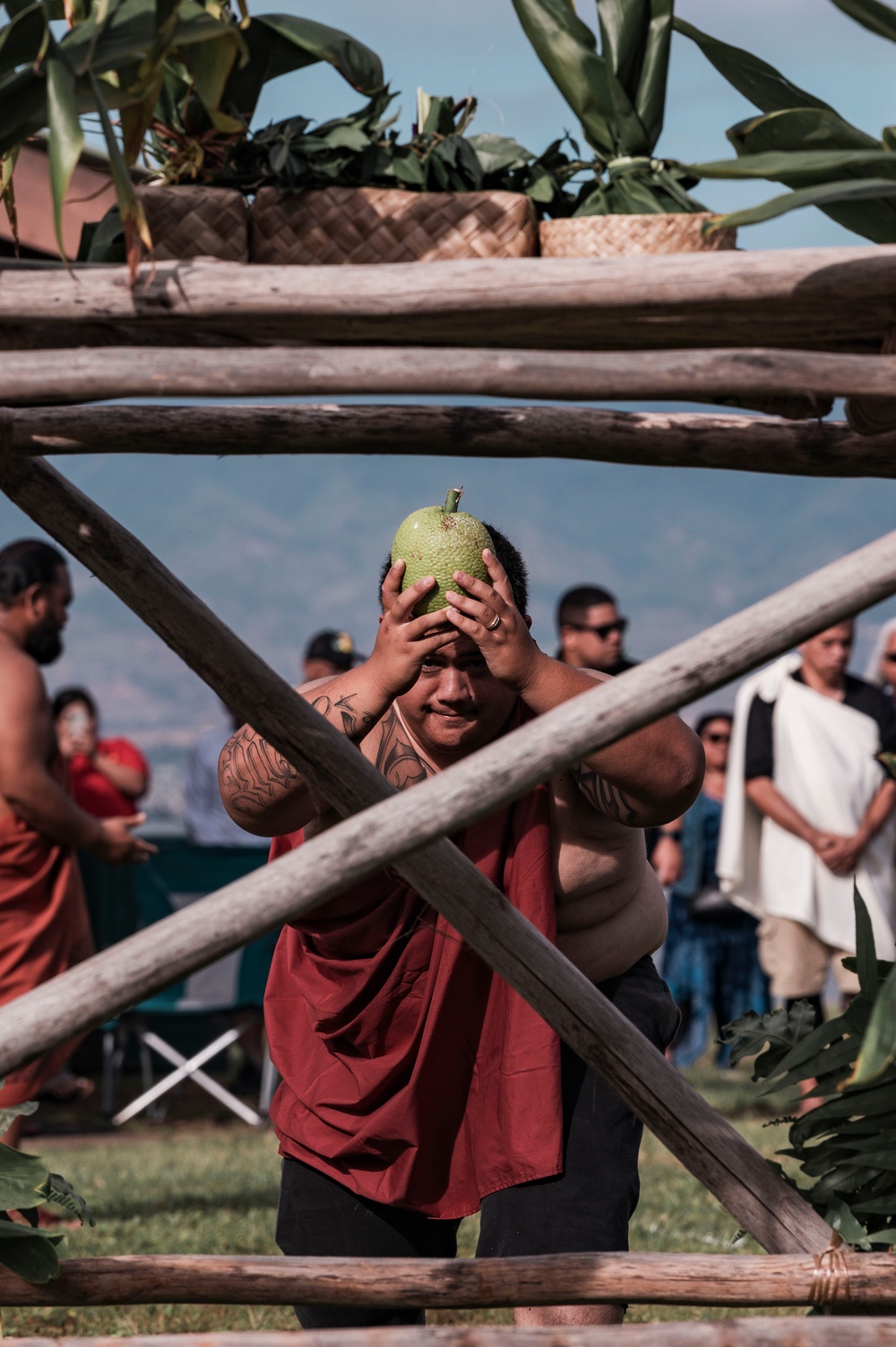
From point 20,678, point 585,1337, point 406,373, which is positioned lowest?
point 585,1337

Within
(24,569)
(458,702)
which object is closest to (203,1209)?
(24,569)

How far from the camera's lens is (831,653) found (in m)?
6.21

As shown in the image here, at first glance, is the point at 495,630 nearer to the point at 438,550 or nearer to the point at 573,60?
the point at 438,550

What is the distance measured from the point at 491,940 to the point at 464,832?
0.29 m

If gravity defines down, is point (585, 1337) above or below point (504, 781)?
below

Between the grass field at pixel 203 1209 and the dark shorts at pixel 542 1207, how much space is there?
1261mm

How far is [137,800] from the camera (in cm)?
707

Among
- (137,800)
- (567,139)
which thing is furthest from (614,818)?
(137,800)

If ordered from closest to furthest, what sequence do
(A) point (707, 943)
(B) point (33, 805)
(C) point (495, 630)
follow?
1. (C) point (495, 630)
2. (B) point (33, 805)
3. (A) point (707, 943)

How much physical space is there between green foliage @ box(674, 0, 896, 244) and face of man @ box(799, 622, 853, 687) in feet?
13.4

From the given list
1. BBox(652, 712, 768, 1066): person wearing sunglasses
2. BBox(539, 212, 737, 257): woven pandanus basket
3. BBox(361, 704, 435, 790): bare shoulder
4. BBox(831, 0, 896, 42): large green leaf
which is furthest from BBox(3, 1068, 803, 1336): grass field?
BBox(831, 0, 896, 42): large green leaf

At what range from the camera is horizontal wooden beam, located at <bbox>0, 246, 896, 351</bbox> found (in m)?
1.87

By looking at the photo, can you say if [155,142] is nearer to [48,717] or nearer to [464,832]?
[464,832]

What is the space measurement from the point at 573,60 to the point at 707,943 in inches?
248
